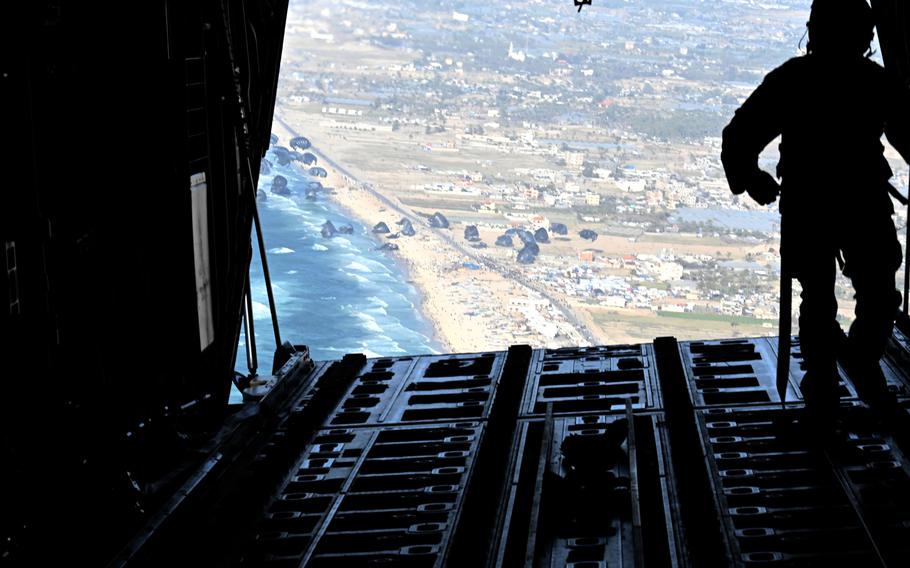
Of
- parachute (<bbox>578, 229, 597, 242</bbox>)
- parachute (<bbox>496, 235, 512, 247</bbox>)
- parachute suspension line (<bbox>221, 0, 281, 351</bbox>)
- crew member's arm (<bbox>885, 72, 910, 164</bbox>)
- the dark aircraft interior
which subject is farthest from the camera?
parachute (<bbox>578, 229, 597, 242</bbox>)

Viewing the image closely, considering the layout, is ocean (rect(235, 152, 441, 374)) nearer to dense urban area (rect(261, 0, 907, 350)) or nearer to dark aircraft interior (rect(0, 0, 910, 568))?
dense urban area (rect(261, 0, 907, 350))

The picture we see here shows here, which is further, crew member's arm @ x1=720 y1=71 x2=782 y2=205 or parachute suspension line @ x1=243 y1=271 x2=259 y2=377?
parachute suspension line @ x1=243 y1=271 x2=259 y2=377

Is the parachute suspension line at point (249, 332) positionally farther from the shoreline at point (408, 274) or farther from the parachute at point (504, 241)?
the parachute at point (504, 241)

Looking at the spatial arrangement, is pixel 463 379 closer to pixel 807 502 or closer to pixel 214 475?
pixel 214 475

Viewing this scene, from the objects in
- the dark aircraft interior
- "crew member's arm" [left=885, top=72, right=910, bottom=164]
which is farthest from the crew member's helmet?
the dark aircraft interior

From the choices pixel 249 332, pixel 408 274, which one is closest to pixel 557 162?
pixel 408 274

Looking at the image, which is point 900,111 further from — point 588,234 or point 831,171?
point 588,234

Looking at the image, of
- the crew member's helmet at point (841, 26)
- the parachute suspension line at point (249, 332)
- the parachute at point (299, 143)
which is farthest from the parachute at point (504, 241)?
the crew member's helmet at point (841, 26)
